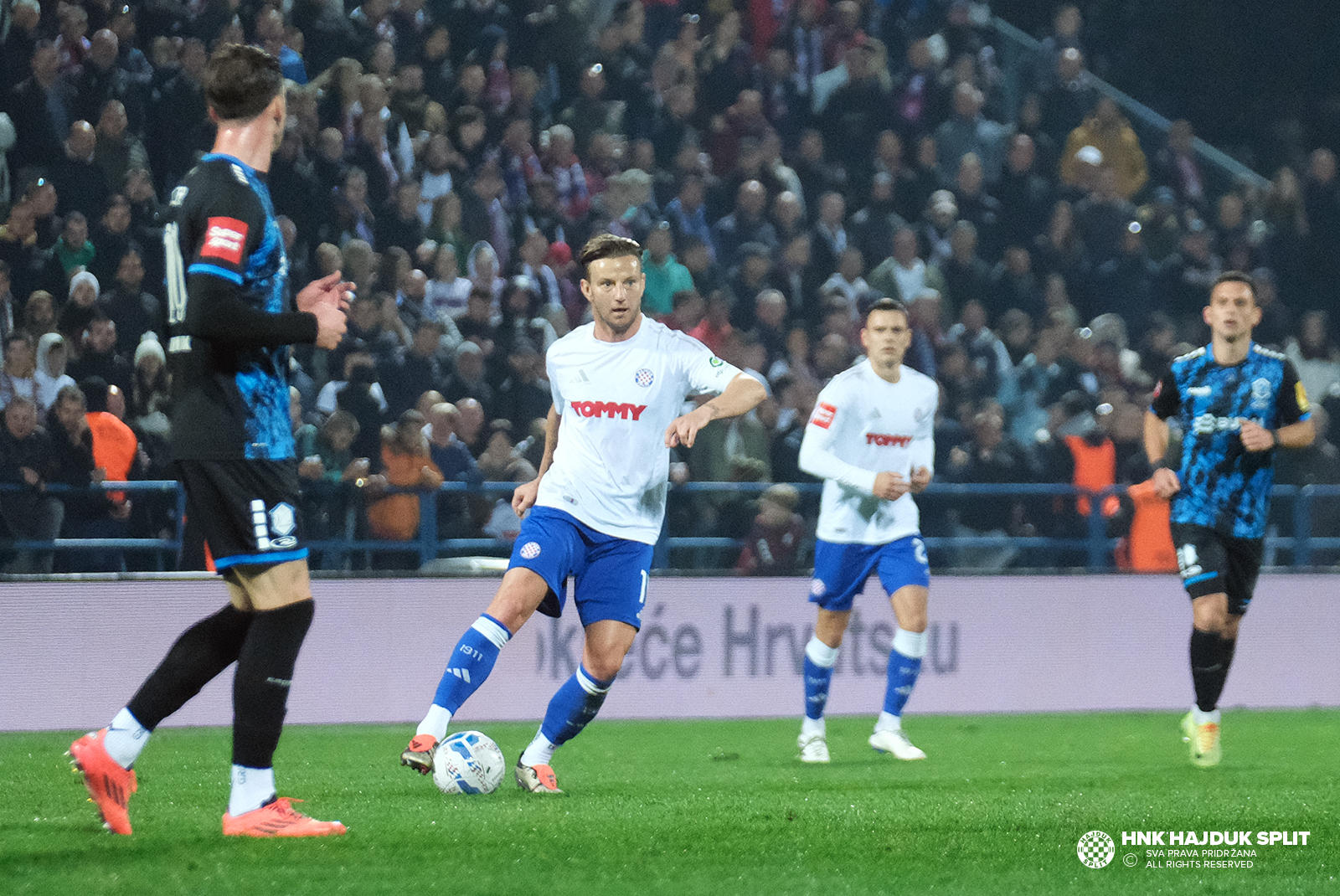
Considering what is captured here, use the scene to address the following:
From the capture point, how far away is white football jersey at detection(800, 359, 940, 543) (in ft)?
27.3

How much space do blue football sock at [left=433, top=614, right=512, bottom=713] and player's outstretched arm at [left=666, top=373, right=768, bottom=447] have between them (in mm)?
909

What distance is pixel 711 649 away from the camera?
35.2ft

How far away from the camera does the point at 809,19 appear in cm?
1501

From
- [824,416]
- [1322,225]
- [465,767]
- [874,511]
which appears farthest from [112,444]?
[1322,225]

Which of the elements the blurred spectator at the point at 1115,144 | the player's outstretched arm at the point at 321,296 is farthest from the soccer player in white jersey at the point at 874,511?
the blurred spectator at the point at 1115,144

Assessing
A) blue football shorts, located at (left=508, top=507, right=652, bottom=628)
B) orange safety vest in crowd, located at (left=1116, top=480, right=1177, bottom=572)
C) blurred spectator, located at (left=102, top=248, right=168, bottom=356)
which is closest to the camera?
blue football shorts, located at (left=508, top=507, right=652, bottom=628)

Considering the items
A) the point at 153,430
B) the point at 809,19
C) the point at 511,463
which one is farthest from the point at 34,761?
the point at 809,19

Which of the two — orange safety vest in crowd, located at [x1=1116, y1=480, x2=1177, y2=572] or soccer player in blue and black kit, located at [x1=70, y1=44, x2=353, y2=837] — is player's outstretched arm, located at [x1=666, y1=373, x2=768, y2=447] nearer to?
soccer player in blue and black kit, located at [x1=70, y1=44, x2=353, y2=837]

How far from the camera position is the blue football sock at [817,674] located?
8.27 meters

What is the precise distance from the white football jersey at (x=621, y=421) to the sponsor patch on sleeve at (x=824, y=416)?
83.8 inches

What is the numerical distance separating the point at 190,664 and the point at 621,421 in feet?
6.76

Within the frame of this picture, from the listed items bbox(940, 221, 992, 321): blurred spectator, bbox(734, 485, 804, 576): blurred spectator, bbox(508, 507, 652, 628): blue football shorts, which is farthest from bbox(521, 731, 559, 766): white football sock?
bbox(940, 221, 992, 321): blurred spectator

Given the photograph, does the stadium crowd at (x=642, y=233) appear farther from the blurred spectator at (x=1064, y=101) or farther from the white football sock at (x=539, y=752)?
the white football sock at (x=539, y=752)

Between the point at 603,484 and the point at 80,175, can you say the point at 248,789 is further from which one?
the point at 80,175
